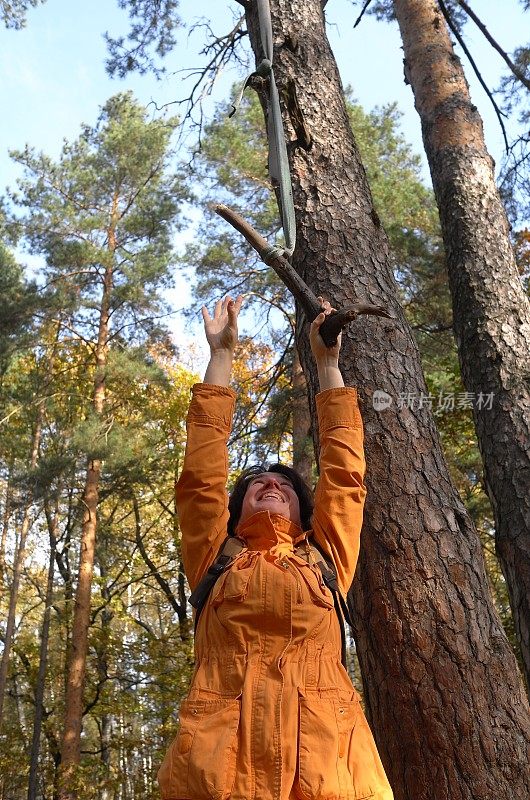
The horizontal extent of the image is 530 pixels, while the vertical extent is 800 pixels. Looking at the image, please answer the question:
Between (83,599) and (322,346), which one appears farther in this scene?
(83,599)

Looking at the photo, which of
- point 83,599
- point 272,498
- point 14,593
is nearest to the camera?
point 272,498

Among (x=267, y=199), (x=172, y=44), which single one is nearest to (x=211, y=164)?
(x=267, y=199)

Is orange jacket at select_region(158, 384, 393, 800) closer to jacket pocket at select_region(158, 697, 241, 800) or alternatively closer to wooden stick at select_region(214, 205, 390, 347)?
jacket pocket at select_region(158, 697, 241, 800)

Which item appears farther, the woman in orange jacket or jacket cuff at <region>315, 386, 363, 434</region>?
jacket cuff at <region>315, 386, 363, 434</region>

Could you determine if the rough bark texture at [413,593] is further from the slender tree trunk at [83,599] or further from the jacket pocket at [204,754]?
the slender tree trunk at [83,599]

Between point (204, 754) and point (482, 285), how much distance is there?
12.1 feet

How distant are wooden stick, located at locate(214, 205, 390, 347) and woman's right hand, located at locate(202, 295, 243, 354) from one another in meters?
0.16

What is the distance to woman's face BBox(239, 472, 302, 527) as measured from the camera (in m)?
2.01

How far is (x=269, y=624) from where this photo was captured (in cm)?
164

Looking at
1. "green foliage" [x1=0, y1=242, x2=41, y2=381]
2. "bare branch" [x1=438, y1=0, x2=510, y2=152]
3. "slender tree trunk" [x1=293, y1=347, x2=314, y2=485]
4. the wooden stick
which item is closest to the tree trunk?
"bare branch" [x1=438, y1=0, x2=510, y2=152]

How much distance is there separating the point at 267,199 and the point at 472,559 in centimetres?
1054

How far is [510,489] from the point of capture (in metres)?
3.85
